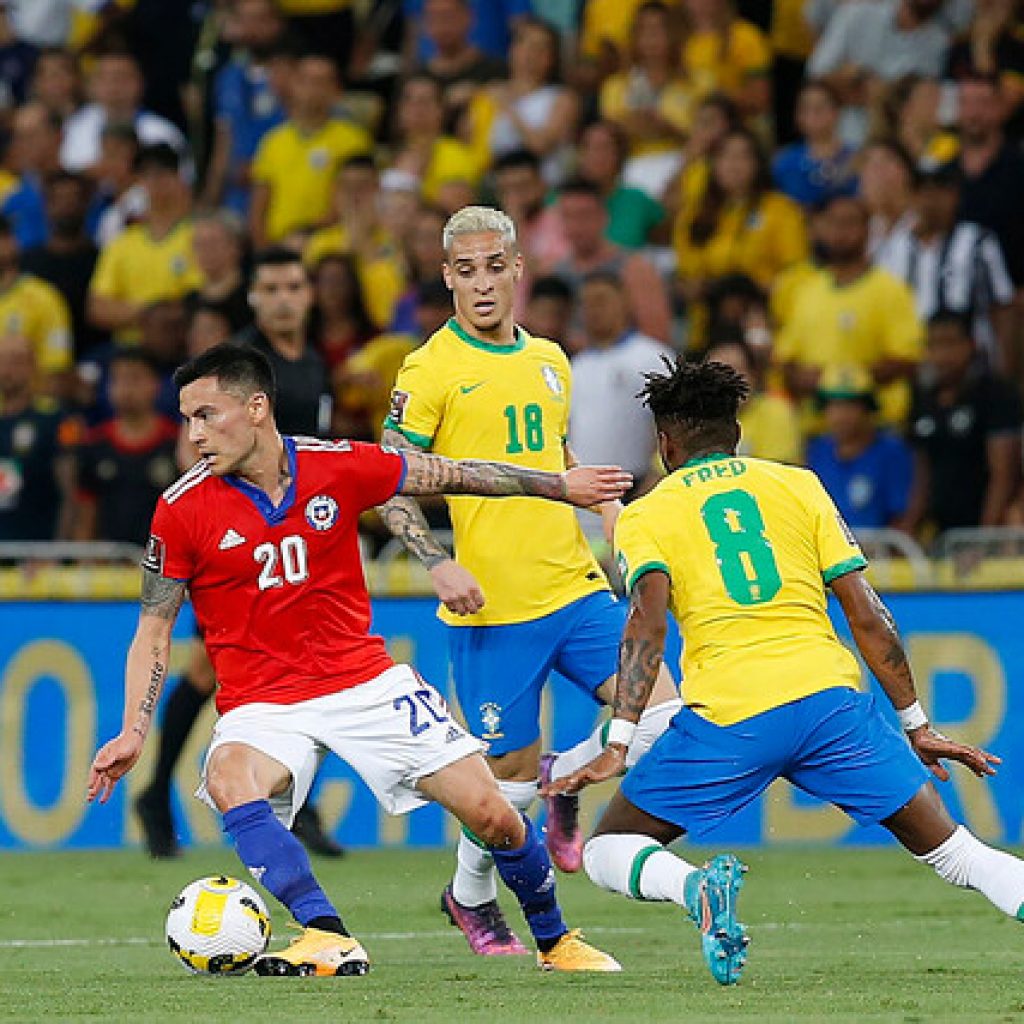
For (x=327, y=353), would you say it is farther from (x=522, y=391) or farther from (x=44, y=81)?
(x=522, y=391)

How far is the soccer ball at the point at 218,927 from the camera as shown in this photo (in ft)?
26.6

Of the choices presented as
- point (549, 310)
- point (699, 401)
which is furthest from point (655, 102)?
point (699, 401)

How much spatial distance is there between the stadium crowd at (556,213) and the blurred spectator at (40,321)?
0.03m

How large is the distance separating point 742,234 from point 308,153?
3.29 m

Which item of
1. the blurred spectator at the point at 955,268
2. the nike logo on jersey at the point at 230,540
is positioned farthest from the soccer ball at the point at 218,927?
the blurred spectator at the point at 955,268

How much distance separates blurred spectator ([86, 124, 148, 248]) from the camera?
1794 cm

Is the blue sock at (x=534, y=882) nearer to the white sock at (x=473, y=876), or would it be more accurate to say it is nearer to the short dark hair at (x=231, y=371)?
the white sock at (x=473, y=876)

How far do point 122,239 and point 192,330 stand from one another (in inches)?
107

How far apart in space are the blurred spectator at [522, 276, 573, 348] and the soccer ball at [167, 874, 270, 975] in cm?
678

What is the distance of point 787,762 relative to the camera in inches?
304

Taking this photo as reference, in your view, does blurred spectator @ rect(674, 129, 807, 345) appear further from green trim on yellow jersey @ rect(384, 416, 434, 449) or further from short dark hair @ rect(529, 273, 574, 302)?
green trim on yellow jersey @ rect(384, 416, 434, 449)

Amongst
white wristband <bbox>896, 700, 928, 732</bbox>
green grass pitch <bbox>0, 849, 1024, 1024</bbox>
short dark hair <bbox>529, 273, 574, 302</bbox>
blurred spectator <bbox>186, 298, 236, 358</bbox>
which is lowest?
green grass pitch <bbox>0, 849, 1024, 1024</bbox>

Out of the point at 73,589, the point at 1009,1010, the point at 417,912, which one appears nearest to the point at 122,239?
the point at 73,589

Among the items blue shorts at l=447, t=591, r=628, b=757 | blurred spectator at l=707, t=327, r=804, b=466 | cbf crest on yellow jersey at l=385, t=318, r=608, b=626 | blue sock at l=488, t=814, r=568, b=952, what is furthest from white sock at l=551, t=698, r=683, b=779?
blurred spectator at l=707, t=327, r=804, b=466
